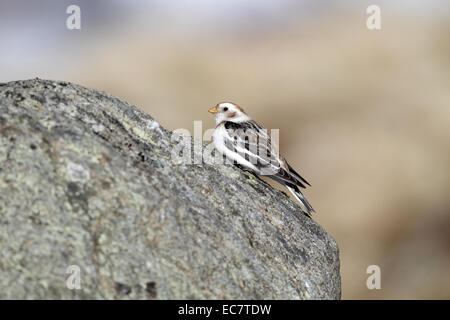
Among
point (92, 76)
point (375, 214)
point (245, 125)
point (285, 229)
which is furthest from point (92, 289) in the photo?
point (92, 76)

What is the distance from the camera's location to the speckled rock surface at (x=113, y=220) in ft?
12.5

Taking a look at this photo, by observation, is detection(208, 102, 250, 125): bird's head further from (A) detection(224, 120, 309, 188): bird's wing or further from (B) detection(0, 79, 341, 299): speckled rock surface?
(B) detection(0, 79, 341, 299): speckled rock surface

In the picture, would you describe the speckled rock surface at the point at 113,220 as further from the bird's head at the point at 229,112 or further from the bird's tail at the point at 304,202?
the bird's head at the point at 229,112

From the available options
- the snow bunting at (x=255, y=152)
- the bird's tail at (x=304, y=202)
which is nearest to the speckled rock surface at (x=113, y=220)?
the bird's tail at (x=304, y=202)

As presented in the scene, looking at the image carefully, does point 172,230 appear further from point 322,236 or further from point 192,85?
point 192,85

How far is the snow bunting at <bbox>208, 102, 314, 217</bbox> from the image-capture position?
7.12 meters

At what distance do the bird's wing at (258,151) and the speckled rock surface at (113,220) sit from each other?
1866mm

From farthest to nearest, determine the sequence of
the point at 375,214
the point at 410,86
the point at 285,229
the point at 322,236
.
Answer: the point at 410,86 → the point at 375,214 → the point at 322,236 → the point at 285,229

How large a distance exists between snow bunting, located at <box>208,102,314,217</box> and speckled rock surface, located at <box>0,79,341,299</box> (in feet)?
5.81

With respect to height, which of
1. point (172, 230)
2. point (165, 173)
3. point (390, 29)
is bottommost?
point (172, 230)

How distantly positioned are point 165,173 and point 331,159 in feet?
45.4

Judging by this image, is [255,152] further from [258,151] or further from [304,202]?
[304,202]

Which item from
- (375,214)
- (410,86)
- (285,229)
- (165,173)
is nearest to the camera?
(165,173)

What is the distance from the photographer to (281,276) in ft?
15.9
